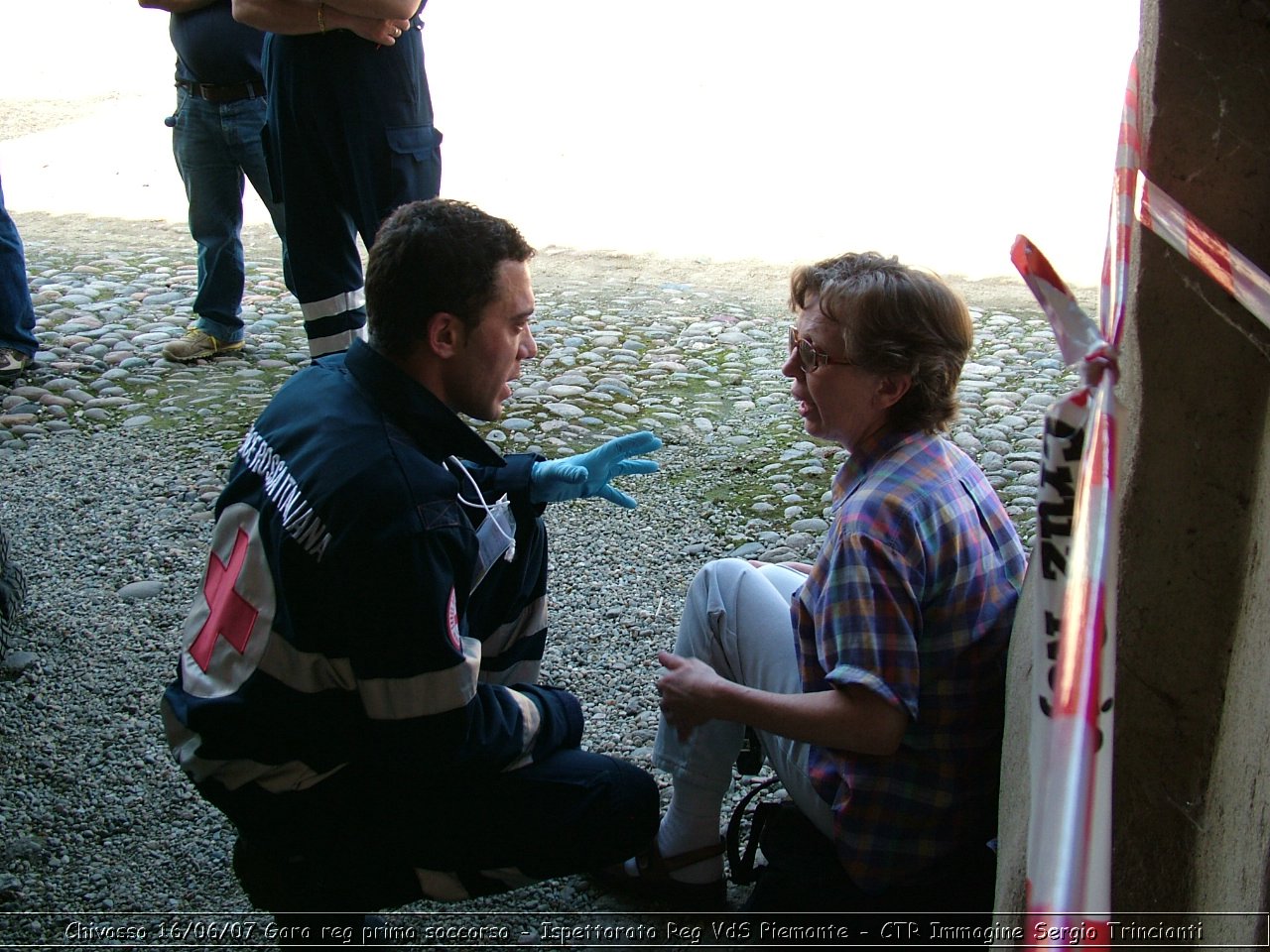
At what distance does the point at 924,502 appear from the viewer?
2275 millimetres

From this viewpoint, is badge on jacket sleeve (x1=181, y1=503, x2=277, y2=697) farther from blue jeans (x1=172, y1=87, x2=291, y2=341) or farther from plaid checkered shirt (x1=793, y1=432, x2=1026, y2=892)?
blue jeans (x1=172, y1=87, x2=291, y2=341)

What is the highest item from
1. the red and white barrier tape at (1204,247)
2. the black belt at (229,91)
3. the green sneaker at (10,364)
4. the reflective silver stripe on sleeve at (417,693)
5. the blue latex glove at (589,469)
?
the black belt at (229,91)

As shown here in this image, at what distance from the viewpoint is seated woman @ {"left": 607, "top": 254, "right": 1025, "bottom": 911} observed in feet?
7.29

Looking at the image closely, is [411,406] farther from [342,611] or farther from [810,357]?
[810,357]

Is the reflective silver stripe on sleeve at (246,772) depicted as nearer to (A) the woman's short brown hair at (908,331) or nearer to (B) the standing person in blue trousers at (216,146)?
(A) the woman's short brown hair at (908,331)

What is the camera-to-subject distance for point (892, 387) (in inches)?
96.0

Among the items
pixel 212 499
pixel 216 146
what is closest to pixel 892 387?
pixel 212 499

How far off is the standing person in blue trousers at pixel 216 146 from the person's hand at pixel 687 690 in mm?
3196

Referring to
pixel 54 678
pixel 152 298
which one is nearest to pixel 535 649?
pixel 54 678

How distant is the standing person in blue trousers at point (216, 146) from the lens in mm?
5574

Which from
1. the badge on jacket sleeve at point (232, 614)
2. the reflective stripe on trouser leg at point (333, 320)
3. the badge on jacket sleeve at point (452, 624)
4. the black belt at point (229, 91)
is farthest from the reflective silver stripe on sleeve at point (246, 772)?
the black belt at point (229, 91)

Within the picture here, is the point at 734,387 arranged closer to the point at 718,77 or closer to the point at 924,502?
the point at 924,502

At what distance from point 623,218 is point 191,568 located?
546cm

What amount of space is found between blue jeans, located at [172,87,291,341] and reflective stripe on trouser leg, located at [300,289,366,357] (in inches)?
24.6
